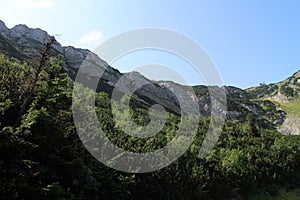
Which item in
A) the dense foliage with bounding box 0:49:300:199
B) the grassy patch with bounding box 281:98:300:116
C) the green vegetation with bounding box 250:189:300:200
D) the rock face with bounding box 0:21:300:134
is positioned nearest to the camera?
the dense foliage with bounding box 0:49:300:199

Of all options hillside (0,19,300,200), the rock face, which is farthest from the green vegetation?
the rock face

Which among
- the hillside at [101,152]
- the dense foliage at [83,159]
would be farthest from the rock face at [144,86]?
the dense foliage at [83,159]

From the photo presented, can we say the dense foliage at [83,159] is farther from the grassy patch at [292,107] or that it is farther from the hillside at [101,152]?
the grassy patch at [292,107]

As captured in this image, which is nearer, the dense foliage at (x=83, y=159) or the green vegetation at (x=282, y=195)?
the dense foliage at (x=83, y=159)

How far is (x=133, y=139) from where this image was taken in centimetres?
3988

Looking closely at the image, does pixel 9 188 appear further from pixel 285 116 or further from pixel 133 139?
pixel 285 116

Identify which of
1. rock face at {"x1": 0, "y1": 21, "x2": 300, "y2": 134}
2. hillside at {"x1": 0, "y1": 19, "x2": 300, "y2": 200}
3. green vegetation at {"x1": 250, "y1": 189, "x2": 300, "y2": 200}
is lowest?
green vegetation at {"x1": 250, "y1": 189, "x2": 300, "y2": 200}

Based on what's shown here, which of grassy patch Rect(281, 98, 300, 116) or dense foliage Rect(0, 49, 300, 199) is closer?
dense foliage Rect(0, 49, 300, 199)

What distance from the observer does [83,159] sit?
90.3ft

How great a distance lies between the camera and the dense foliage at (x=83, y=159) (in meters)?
20.5

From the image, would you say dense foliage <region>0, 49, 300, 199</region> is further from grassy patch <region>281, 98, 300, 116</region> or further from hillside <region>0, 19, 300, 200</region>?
grassy patch <region>281, 98, 300, 116</region>

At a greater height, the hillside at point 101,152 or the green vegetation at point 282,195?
the hillside at point 101,152

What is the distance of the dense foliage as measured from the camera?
2047cm

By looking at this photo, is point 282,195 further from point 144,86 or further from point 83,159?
point 144,86
